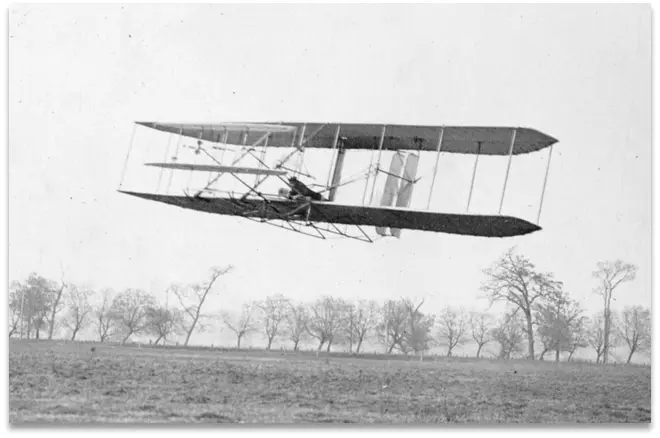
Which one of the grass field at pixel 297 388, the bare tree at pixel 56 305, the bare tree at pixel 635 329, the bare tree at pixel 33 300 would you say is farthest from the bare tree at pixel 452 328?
the bare tree at pixel 33 300

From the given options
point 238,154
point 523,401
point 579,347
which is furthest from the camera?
point 579,347

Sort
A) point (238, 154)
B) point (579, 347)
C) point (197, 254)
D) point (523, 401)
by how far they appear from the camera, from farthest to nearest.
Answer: point (579, 347) < point (523, 401) < point (197, 254) < point (238, 154)

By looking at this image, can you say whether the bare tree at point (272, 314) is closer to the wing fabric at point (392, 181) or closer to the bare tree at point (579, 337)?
the wing fabric at point (392, 181)

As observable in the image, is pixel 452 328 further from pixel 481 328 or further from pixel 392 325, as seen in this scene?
pixel 392 325

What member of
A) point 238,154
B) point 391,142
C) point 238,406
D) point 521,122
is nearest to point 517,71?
point 521,122

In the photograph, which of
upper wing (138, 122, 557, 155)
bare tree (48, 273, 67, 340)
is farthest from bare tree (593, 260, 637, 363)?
bare tree (48, 273, 67, 340)

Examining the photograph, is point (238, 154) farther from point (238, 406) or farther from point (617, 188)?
point (617, 188)
